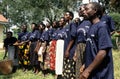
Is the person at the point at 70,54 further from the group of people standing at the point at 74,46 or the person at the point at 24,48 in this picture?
the person at the point at 24,48

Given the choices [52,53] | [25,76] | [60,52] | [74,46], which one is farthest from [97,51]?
[25,76]

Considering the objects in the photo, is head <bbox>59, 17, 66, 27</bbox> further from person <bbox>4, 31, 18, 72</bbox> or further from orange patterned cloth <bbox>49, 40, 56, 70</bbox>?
person <bbox>4, 31, 18, 72</bbox>

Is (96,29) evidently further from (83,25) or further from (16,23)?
(16,23)

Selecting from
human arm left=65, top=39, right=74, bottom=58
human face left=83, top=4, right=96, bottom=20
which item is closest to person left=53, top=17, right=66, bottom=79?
human arm left=65, top=39, right=74, bottom=58

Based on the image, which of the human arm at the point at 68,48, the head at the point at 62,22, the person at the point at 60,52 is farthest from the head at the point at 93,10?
the head at the point at 62,22

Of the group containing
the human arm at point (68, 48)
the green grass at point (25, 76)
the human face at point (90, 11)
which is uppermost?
the human face at point (90, 11)

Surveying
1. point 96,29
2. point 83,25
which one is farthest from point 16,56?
point 96,29

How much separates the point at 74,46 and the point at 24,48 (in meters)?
4.39

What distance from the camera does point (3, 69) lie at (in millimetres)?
9672

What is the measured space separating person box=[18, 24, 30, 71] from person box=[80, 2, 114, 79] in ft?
21.0

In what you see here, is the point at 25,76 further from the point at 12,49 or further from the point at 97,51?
the point at 97,51

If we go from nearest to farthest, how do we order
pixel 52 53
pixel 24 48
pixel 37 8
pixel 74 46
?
pixel 74 46, pixel 52 53, pixel 24 48, pixel 37 8

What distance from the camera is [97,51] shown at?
141 inches

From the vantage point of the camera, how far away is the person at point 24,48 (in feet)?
32.9
